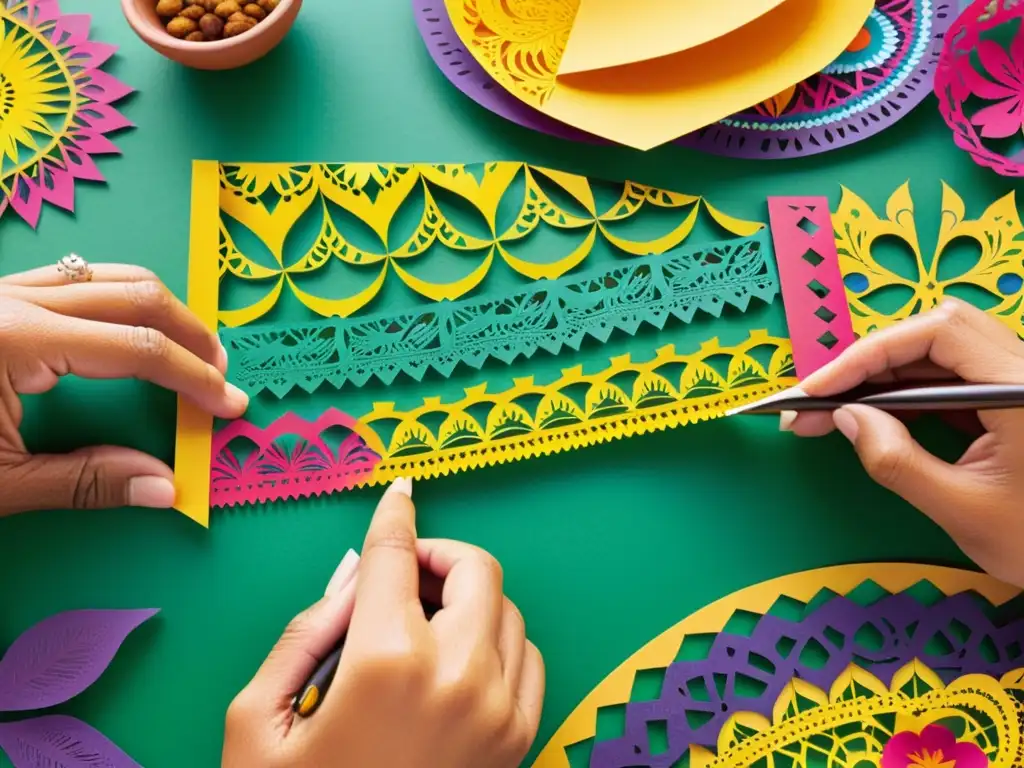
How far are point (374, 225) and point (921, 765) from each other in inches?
28.2

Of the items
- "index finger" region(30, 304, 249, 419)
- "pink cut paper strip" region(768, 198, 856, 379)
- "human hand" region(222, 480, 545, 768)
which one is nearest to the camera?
"human hand" region(222, 480, 545, 768)

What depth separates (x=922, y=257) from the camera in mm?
843

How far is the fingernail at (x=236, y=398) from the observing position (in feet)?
2.49

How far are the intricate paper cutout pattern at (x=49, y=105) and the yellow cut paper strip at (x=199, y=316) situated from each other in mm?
114

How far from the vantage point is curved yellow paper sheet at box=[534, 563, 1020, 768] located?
2.41ft

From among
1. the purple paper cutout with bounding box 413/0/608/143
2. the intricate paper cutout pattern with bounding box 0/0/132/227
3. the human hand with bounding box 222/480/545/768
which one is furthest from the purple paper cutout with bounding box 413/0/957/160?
the human hand with bounding box 222/480/545/768

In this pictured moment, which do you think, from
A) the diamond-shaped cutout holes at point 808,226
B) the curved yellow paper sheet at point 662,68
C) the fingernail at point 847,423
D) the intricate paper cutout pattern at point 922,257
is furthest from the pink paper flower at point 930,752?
the curved yellow paper sheet at point 662,68

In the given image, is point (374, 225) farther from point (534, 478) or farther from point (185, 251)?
point (534, 478)

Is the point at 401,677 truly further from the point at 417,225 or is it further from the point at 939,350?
the point at 939,350

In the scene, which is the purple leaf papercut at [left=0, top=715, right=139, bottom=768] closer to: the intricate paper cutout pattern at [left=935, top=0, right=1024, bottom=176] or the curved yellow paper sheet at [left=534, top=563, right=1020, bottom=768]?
the curved yellow paper sheet at [left=534, top=563, right=1020, bottom=768]

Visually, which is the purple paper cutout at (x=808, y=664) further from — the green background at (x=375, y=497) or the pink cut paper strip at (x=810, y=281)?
the pink cut paper strip at (x=810, y=281)

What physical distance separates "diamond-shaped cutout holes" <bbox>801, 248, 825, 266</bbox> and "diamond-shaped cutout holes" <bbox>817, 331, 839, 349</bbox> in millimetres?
75

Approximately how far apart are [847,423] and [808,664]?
0.22m

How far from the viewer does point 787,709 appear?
737mm
